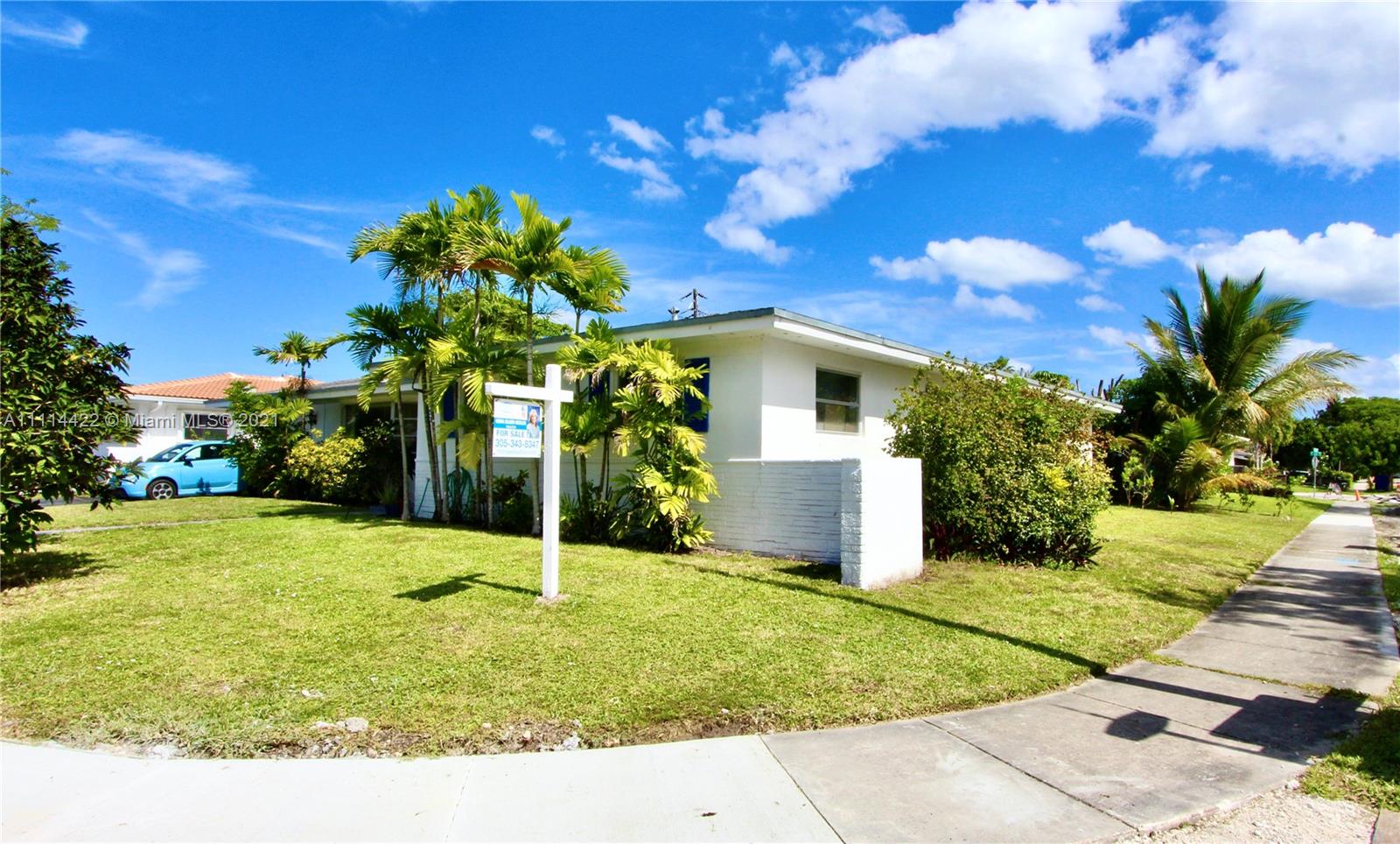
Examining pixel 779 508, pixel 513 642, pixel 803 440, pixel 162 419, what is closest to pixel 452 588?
Result: pixel 513 642

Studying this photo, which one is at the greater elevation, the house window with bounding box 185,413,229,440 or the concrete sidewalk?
the house window with bounding box 185,413,229,440

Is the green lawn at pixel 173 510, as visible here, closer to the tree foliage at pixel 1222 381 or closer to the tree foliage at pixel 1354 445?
the tree foliage at pixel 1222 381

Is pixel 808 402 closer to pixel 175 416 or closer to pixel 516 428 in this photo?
pixel 516 428

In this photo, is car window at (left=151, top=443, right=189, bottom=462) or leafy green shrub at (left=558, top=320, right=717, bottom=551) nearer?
leafy green shrub at (left=558, top=320, right=717, bottom=551)

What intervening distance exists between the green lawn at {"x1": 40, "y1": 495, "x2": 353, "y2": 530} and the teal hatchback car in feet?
2.68

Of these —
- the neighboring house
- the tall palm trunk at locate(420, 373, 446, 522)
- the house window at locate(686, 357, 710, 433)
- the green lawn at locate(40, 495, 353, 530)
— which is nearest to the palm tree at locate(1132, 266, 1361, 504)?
the house window at locate(686, 357, 710, 433)

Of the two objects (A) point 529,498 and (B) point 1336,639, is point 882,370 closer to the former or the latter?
(A) point 529,498

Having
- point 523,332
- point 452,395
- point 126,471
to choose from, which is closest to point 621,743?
point 126,471

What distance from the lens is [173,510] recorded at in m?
15.5

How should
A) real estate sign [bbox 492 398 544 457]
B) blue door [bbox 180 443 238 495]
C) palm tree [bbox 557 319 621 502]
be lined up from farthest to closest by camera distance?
blue door [bbox 180 443 238 495]
palm tree [bbox 557 319 621 502]
real estate sign [bbox 492 398 544 457]

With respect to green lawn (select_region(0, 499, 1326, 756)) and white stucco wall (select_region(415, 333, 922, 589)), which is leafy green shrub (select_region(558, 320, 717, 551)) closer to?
white stucco wall (select_region(415, 333, 922, 589))

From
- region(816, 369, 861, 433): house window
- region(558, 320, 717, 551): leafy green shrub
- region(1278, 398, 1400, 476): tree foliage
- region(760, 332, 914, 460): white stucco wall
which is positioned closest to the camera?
region(558, 320, 717, 551): leafy green shrub

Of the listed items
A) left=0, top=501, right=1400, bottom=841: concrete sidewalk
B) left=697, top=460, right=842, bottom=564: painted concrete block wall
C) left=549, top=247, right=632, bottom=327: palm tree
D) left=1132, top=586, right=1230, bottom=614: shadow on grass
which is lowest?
left=0, top=501, right=1400, bottom=841: concrete sidewalk

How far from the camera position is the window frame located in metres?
12.0
